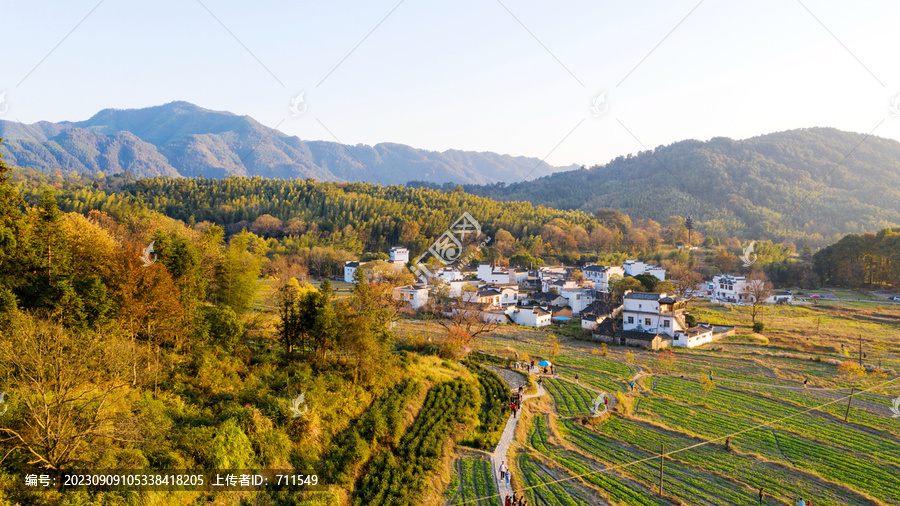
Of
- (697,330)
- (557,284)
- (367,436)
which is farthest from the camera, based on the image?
(557,284)

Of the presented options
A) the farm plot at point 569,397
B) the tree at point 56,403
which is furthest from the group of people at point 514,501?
the tree at point 56,403

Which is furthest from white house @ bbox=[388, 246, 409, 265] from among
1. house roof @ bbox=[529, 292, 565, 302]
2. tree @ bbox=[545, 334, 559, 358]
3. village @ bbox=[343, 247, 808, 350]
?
tree @ bbox=[545, 334, 559, 358]

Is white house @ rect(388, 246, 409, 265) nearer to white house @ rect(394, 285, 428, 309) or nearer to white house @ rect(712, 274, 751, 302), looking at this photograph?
white house @ rect(394, 285, 428, 309)

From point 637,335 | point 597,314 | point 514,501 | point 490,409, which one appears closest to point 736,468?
point 514,501

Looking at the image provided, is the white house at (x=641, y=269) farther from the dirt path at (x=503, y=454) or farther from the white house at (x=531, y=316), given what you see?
the dirt path at (x=503, y=454)

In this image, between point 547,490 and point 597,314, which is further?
point 597,314

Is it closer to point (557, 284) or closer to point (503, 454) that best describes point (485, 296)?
point (557, 284)

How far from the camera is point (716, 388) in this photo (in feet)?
71.4

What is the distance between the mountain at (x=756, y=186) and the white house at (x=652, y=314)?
66.6 m

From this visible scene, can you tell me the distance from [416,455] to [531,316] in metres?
25.3

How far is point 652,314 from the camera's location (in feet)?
105

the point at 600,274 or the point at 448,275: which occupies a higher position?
the point at 600,274

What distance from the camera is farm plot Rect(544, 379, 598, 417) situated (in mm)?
18989

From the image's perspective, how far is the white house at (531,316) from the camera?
3869 cm
